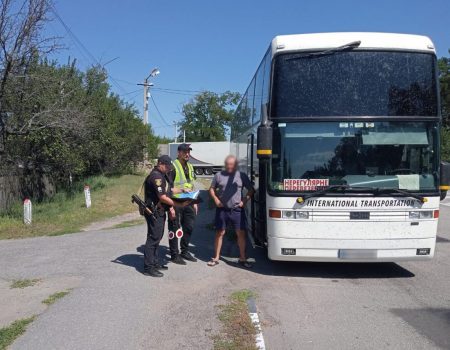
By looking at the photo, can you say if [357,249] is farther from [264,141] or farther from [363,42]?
[363,42]

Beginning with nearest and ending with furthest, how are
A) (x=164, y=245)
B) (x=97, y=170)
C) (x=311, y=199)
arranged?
(x=311, y=199), (x=164, y=245), (x=97, y=170)

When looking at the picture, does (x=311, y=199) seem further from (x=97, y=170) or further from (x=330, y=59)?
(x=97, y=170)

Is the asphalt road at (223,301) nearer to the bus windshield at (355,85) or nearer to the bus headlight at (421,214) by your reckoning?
the bus headlight at (421,214)

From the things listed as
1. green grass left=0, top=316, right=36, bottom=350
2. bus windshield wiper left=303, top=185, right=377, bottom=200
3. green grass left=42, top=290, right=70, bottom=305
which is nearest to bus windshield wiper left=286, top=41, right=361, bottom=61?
bus windshield wiper left=303, top=185, right=377, bottom=200

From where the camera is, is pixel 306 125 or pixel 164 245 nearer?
pixel 306 125

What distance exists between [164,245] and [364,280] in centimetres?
414

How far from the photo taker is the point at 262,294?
664 centimetres

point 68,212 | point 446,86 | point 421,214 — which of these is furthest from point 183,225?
point 446,86

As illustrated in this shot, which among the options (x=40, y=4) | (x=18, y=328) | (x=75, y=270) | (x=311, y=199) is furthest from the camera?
(x=40, y=4)

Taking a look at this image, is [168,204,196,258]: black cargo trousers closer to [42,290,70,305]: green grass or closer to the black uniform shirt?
the black uniform shirt

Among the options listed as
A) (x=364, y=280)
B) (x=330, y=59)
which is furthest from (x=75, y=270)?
(x=330, y=59)

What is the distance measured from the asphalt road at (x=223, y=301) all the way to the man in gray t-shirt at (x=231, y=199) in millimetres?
592

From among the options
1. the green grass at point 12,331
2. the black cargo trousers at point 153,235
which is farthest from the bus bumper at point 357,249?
the green grass at point 12,331

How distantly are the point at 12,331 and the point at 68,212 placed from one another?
37.0 feet
